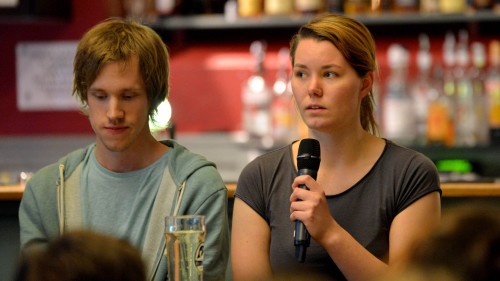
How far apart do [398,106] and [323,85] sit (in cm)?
272

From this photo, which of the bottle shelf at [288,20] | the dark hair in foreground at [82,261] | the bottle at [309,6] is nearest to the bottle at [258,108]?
the bottle shelf at [288,20]

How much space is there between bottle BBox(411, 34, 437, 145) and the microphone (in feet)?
9.33

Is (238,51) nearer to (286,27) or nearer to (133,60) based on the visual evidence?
(286,27)

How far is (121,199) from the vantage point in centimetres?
232

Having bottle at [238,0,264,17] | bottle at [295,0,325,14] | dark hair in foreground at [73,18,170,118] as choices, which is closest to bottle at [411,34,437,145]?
bottle at [295,0,325,14]

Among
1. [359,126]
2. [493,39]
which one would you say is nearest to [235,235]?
[359,126]

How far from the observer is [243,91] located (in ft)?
17.1

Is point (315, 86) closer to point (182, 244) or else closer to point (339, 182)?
point (339, 182)

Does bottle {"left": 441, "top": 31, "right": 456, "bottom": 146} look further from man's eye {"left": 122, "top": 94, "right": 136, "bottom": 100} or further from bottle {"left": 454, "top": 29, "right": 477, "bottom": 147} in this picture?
man's eye {"left": 122, "top": 94, "right": 136, "bottom": 100}

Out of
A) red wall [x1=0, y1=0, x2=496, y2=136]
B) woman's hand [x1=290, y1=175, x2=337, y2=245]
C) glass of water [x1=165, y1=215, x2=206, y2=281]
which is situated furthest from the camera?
red wall [x1=0, y1=0, x2=496, y2=136]

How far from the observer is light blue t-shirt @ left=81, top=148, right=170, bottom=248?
7.49 feet

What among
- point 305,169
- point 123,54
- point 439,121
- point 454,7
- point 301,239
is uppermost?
point 454,7

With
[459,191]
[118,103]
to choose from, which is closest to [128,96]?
[118,103]

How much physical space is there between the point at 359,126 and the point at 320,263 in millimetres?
340
